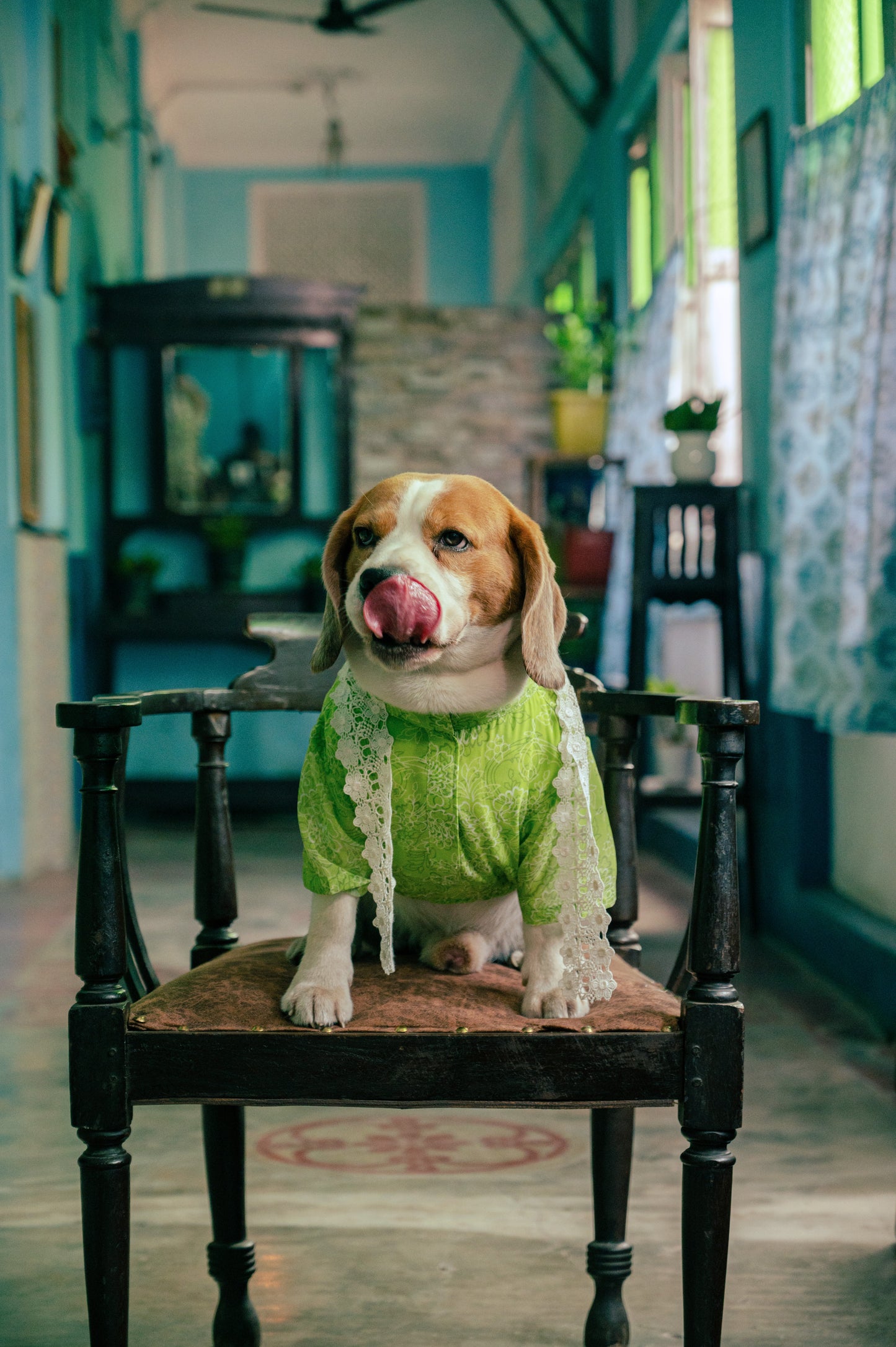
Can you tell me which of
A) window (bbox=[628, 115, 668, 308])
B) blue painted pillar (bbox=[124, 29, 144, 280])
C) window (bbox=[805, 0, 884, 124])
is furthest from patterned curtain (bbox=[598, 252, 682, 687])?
blue painted pillar (bbox=[124, 29, 144, 280])

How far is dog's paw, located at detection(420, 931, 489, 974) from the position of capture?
1.17 metres

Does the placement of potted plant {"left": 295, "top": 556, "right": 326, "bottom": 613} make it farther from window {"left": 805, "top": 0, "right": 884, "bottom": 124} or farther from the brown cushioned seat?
the brown cushioned seat

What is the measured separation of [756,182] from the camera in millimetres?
3592

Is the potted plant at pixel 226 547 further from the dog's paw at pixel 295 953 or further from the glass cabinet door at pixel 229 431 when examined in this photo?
the dog's paw at pixel 295 953

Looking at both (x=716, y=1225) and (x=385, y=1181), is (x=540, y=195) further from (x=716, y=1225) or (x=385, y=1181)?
(x=716, y=1225)

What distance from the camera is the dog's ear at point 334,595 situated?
115 cm

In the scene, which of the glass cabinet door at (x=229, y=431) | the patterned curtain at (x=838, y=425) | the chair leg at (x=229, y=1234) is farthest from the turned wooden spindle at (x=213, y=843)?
the glass cabinet door at (x=229, y=431)

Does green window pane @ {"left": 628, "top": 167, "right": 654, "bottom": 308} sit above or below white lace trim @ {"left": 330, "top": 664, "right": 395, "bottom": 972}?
above

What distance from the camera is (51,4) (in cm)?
505

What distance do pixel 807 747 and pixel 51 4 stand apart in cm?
402

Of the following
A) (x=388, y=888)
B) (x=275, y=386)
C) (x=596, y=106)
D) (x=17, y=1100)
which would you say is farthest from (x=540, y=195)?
(x=388, y=888)

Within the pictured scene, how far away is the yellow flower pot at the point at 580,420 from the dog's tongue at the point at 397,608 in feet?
14.3

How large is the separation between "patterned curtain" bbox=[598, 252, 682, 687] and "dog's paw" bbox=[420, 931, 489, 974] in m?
3.13

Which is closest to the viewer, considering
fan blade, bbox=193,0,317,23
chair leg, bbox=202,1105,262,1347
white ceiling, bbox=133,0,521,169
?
chair leg, bbox=202,1105,262,1347
